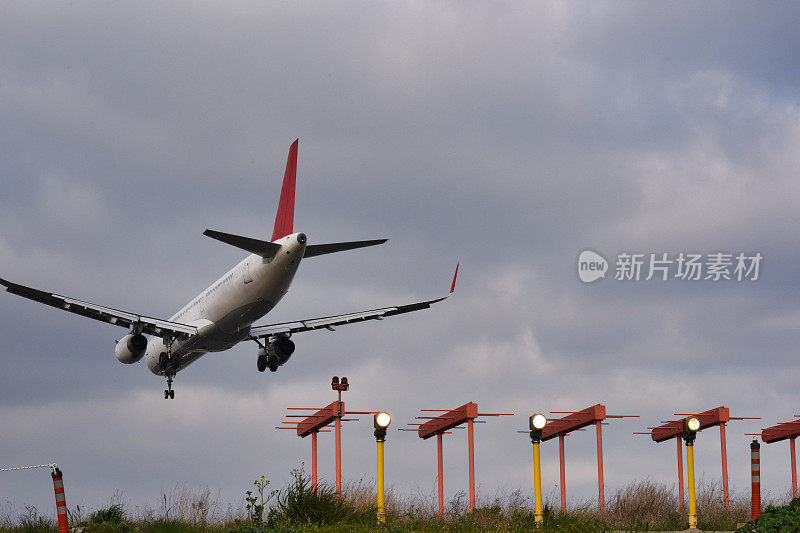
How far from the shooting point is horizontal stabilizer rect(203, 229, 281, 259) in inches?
1369

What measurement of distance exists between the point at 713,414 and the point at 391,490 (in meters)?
11.5

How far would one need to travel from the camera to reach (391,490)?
2830cm

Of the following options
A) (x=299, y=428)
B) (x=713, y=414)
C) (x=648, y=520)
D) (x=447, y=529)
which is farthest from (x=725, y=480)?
(x=447, y=529)

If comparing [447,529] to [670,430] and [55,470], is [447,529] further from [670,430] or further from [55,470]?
[670,430]

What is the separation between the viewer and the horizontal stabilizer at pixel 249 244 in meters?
34.8

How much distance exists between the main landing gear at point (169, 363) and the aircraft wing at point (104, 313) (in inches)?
32.1

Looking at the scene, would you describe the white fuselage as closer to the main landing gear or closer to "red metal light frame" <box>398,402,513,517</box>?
the main landing gear

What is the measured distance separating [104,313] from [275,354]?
747cm

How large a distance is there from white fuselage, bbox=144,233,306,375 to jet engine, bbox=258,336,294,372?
3.84ft

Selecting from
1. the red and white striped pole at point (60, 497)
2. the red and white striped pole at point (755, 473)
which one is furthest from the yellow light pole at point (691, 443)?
the red and white striped pole at point (60, 497)

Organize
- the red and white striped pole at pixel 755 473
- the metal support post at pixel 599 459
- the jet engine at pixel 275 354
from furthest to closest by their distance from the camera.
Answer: the jet engine at pixel 275 354 < the metal support post at pixel 599 459 < the red and white striped pole at pixel 755 473

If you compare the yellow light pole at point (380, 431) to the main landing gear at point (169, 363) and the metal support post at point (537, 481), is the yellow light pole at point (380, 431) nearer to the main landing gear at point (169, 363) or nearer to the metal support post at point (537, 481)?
the metal support post at point (537, 481)

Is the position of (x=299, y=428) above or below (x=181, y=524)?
above

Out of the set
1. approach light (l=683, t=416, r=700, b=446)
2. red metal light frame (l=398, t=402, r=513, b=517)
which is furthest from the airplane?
approach light (l=683, t=416, r=700, b=446)
